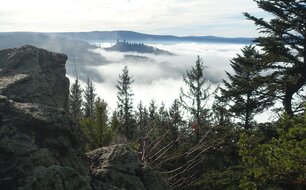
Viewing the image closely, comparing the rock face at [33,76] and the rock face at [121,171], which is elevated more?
the rock face at [33,76]

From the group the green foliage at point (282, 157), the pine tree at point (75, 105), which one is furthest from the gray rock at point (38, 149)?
the green foliage at point (282, 157)

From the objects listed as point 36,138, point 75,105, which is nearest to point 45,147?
point 36,138

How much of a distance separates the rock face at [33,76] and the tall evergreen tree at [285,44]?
12.3 metres

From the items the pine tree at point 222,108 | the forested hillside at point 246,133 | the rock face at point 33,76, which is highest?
the rock face at point 33,76

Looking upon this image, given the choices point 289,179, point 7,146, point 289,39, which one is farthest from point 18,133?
point 289,39

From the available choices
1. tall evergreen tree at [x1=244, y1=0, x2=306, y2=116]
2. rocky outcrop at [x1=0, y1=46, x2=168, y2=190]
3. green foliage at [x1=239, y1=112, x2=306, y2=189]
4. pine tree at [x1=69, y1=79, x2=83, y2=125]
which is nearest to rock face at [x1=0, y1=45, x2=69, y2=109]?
rocky outcrop at [x1=0, y1=46, x2=168, y2=190]

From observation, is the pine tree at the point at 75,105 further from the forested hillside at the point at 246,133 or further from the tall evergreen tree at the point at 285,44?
the tall evergreen tree at the point at 285,44

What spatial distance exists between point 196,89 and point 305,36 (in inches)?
768

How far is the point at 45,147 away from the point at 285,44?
48.8 ft

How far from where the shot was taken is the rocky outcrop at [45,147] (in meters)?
3.71

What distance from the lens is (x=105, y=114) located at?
7.78 meters

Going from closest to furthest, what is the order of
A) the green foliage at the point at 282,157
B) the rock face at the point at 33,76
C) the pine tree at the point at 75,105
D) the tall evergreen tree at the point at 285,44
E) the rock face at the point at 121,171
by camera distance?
1. the rock face at the point at 121,171
2. the rock face at the point at 33,76
3. the pine tree at the point at 75,105
4. the green foliage at the point at 282,157
5. the tall evergreen tree at the point at 285,44

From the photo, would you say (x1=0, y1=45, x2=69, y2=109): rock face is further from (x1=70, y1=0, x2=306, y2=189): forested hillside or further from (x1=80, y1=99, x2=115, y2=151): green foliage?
(x1=80, y1=99, x2=115, y2=151): green foliage

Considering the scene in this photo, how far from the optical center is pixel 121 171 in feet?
16.3
